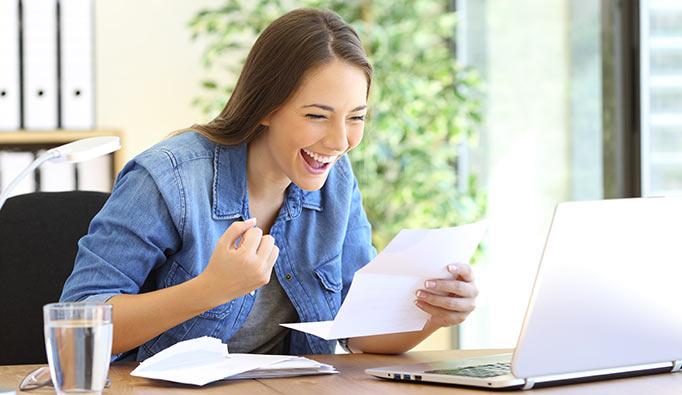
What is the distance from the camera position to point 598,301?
2.83 ft

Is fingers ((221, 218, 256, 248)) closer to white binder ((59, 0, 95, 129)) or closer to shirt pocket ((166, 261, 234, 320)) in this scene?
shirt pocket ((166, 261, 234, 320))

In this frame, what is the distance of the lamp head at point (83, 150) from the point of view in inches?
33.0

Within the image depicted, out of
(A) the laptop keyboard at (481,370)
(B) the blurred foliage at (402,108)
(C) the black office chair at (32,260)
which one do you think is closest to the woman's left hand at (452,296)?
(A) the laptop keyboard at (481,370)

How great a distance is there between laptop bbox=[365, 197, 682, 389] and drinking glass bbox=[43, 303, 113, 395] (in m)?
0.36

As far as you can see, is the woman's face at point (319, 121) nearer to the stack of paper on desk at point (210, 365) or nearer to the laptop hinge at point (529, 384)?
the stack of paper on desk at point (210, 365)

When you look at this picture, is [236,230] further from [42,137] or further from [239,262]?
[42,137]

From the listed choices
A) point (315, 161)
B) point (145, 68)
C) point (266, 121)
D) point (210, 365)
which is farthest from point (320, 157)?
point (145, 68)

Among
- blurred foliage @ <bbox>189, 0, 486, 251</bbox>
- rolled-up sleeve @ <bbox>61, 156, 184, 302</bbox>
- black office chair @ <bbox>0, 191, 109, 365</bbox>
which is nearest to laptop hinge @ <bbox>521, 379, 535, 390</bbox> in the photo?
rolled-up sleeve @ <bbox>61, 156, 184, 302</bbox>

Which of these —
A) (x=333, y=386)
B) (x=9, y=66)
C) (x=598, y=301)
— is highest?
(x=9, y=66)

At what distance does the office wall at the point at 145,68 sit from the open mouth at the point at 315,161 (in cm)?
189

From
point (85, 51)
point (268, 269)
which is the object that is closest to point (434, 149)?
point (85, 51)

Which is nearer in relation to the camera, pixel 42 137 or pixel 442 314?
pixel 442 314

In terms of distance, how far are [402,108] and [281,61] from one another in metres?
1.61

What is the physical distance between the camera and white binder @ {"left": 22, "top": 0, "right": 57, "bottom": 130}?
2.57 meters
